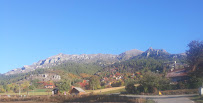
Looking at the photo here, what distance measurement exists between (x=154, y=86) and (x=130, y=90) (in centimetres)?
762

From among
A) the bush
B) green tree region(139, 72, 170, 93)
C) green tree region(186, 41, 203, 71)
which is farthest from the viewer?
the bush

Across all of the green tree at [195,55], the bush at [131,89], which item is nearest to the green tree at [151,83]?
the bush at [131,89]

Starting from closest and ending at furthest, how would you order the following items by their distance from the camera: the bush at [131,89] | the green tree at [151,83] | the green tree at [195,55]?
1. the green tree at [195,55]
2. the green tree at [151,83]
3. the bush at [131,89]

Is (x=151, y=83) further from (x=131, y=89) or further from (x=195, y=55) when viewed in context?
(x=195, y=55)

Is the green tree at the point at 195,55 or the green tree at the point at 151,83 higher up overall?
the green tree at the point at 195,55

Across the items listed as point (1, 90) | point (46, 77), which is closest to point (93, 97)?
point (1, 90)

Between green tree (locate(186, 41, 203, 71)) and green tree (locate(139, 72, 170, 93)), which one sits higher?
green tree (locate(186, 41, 203, 71))

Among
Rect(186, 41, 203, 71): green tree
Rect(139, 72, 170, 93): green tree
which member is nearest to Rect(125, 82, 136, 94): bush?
Rect(139, 72, 170, 93): green tree

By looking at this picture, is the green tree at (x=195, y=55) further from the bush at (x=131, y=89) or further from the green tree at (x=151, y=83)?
the bush at (x=131, y=89)

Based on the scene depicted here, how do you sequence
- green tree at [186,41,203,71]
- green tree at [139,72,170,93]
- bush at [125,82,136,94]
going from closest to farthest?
green tree at [186,41,203,71], green tree at [139,72,170,93], bush at [125,82,136,94]

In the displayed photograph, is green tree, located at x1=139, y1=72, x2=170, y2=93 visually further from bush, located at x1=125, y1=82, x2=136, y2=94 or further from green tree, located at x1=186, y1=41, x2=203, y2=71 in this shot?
green tree, located at x1=186, y1=41, x2=203, y2=71

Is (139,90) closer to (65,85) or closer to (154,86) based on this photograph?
(154,86)

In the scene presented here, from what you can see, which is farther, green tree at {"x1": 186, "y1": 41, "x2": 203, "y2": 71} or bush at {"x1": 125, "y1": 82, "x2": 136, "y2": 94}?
bush at {"x1": 125, "y1": 82, "x2": 136, "y2": 94}

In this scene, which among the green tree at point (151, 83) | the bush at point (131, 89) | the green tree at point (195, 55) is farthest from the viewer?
the bush at point (131, 89)
